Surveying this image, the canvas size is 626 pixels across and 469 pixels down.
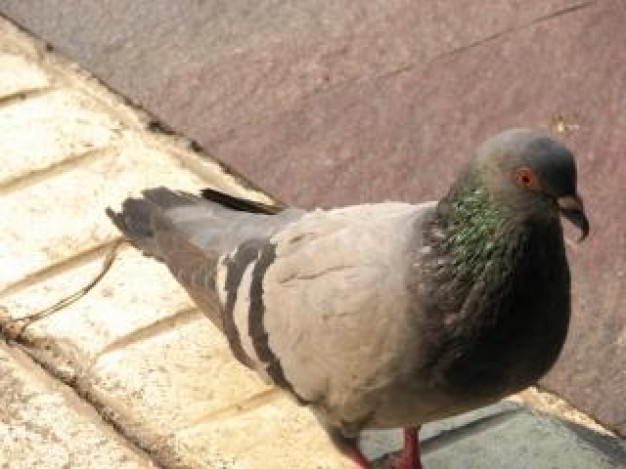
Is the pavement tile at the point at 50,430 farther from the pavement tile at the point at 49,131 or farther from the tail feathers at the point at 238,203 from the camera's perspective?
the pavement tile at the point at 49,131

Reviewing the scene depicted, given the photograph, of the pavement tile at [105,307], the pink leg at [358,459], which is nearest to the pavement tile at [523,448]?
the pink leg at [358,459]

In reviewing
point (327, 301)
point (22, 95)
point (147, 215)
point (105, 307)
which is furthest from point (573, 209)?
point (22, 95)

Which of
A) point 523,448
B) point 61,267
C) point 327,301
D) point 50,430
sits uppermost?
point 327,301

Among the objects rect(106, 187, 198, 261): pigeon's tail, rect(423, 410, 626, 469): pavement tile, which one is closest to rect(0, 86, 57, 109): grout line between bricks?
rect(106, 187, 198, 261): pigeon's tail

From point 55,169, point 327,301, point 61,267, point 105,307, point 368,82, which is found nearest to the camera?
point 327,301

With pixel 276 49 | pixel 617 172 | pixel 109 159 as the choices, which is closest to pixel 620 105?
pixel 617 172

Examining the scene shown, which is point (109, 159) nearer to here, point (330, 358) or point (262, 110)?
point (262, 110)

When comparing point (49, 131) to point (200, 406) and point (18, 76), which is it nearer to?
point (18, 76)
